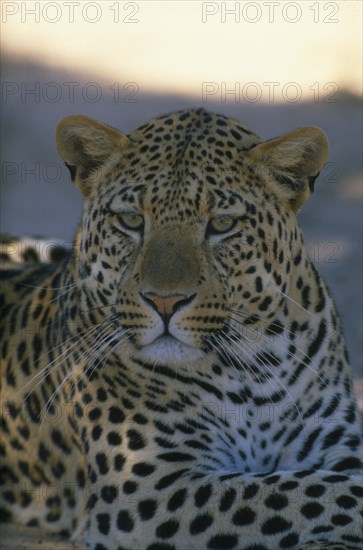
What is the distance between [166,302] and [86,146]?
1188mm

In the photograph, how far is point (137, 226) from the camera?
6168 millimetres

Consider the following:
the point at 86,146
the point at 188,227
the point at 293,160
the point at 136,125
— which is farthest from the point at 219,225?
the point at 136,125

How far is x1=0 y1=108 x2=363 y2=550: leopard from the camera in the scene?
588cm

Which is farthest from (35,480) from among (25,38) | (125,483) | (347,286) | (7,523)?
(25,38)

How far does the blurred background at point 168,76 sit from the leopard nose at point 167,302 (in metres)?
6.73

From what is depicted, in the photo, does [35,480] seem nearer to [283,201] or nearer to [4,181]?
[283,201]

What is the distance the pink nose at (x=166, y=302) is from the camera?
226 inches

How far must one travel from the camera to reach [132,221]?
618 centimetres

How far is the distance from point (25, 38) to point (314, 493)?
524 inches

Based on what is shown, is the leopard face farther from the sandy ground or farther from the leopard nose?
the sandy ground

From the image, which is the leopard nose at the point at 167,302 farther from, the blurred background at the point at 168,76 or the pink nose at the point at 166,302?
the blurred background at the point at 168,76

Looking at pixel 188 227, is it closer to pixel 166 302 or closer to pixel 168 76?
pixel 166 302

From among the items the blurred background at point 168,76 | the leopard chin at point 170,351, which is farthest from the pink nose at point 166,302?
the blurred background at point 168,76

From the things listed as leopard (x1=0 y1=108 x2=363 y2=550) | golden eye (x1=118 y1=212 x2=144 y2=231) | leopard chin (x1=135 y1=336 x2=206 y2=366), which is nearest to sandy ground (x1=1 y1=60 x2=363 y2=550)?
leopard (x1=0 y1=108 x2=363 y2=550)
